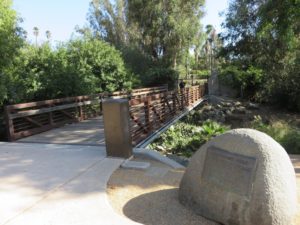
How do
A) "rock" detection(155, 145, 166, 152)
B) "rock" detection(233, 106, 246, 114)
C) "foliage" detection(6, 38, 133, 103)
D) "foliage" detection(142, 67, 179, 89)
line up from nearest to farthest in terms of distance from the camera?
"rock" detection(155, 145, 166, 152) < "foliage" detection(6, 38, 133, 103) < "rock" detection(233, 106, 246, 114) < "foliage" detection(142, 67, 179, 89)

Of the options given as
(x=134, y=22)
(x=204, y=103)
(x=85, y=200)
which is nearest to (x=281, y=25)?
(x=85, y=200)

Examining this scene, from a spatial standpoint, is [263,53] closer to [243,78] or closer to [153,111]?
[243,78]

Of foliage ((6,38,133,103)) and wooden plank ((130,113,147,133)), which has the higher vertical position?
foliage ((6,38,133,103))

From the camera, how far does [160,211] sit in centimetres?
391

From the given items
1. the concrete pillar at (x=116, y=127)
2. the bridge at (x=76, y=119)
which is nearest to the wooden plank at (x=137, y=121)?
the bridge at (x=76, y=119)

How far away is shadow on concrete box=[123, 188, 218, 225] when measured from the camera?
3.69 m

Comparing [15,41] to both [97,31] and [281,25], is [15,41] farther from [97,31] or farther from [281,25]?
[97,31]

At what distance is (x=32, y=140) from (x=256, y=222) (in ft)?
20.0

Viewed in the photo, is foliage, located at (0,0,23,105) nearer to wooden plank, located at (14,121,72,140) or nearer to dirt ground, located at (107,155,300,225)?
wooden plank, located at (14,121,72,140)

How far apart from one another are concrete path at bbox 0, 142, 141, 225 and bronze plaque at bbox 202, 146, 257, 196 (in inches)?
46.6

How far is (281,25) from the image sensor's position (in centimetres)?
970

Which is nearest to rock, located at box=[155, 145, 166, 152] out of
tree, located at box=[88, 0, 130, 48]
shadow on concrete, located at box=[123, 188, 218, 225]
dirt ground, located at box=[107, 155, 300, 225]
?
dirt ground, located at box=[107, 155, 300, 225]

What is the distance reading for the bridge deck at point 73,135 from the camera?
7648 millimetres

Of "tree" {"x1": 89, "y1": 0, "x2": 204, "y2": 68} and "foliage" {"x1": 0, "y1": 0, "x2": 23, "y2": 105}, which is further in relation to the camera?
"tree" {"x1": 89, "y1": 0, "x2": 204, "y2": 68}
